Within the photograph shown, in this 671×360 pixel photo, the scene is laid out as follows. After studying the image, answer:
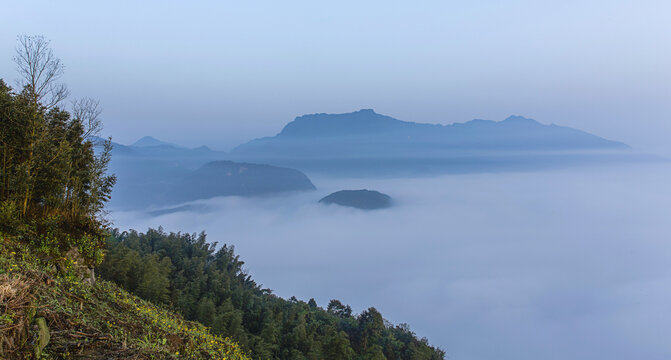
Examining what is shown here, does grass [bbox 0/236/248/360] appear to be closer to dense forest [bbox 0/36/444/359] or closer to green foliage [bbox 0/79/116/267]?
dense forest [bbox 0/36/444/359]

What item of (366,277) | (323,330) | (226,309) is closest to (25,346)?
(226,309)

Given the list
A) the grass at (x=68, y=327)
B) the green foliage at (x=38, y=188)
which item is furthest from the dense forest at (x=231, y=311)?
the grass at (x=68, y=327)

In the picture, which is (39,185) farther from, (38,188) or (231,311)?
(231,311)

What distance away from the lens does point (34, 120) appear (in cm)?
1273

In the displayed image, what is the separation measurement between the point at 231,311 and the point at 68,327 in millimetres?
20957

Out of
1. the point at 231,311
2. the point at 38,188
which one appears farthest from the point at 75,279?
the point at 231,311

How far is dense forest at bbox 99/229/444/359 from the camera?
22.2 metres

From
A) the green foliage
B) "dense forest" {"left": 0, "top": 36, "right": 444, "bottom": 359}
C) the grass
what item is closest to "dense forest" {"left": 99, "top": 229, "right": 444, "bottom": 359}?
"dense forest" {"left": 0, "top": 36, "right": 444, "bottom": 359}

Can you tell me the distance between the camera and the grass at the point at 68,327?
5.32 metres

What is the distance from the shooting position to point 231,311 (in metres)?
25.6

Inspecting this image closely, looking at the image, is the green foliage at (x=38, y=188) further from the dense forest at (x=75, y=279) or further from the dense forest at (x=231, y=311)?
the dense forest at (x=231, y=311)

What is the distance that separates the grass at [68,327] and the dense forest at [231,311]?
14765mm

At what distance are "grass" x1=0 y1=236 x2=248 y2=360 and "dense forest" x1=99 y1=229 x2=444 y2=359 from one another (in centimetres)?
1477

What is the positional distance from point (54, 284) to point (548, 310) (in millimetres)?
199081
